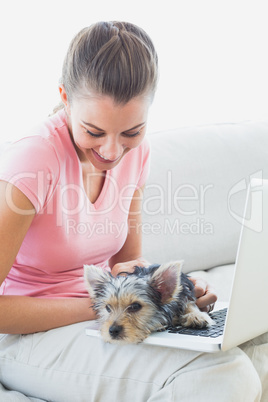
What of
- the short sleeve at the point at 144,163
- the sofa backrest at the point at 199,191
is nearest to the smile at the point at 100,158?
the short sleeve at the point at 144,163

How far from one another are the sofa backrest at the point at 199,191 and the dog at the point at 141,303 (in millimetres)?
802

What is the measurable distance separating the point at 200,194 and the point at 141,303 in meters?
1.11

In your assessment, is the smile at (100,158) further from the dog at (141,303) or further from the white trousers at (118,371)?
the white trousers at (118,371)

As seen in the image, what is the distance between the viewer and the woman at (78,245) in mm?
1347

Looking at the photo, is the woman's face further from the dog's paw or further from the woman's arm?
the dog's paw

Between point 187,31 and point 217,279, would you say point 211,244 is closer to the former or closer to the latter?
point 217,279

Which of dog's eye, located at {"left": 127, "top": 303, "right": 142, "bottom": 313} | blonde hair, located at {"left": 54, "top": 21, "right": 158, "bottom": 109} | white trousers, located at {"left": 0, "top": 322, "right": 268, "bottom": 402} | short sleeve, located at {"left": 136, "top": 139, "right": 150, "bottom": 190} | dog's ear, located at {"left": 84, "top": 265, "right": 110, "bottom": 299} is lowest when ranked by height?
white trousers, located at {"left": 0, "top": 322, "right": 268, "bottom": 402}

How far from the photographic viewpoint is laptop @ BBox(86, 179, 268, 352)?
1128 mm

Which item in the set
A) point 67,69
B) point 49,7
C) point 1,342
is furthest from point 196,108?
point 1,342

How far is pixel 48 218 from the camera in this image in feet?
4.97

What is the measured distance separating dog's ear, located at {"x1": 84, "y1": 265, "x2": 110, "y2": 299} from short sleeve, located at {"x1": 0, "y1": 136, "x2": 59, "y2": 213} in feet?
0.66

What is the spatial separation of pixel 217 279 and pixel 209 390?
1.02 meters

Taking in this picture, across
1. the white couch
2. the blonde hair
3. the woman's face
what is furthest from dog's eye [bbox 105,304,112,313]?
the white couch
